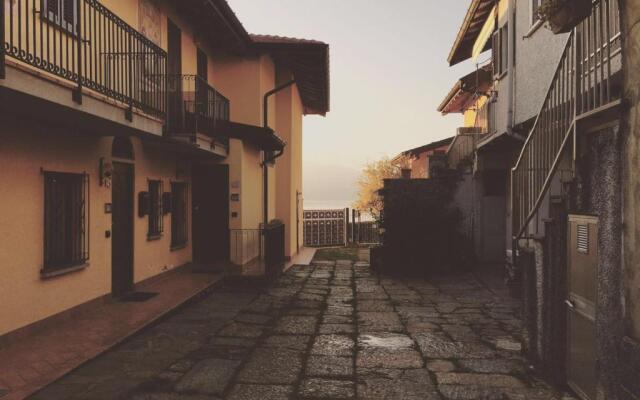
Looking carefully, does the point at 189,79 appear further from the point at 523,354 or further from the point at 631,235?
the point at 631,235

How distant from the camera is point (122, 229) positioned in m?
9.57

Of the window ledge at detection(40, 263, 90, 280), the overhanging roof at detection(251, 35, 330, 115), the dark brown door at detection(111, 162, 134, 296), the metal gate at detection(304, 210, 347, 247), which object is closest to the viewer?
the window ledge at detection(40, 263, 90, 280)

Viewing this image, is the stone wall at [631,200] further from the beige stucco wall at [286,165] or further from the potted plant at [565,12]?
Answer: the beige stucco wall at [286,165]

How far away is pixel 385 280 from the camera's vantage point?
1214 centimetres

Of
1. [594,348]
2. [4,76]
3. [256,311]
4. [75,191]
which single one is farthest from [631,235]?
[75,191]

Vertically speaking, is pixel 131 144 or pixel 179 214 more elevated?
pixel 131 144

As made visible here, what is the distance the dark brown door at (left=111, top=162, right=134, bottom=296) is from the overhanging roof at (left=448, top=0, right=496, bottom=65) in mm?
8973

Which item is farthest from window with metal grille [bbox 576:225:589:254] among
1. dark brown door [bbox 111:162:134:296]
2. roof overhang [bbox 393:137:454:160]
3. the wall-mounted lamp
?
roof overhang [bbox 393:137:454:160]

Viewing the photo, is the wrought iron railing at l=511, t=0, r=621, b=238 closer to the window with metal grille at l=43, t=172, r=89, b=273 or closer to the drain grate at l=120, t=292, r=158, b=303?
the drain grate at l=120, t=292, r=158, b=303

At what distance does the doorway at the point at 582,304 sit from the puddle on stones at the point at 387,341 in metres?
2.14

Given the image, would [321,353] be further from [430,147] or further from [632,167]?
[430,147]

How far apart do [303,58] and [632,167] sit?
1288 centimetres

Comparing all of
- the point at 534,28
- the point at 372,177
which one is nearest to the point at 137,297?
the point at 534,28

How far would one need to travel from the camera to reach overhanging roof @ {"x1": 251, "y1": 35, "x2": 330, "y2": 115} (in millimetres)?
14133
